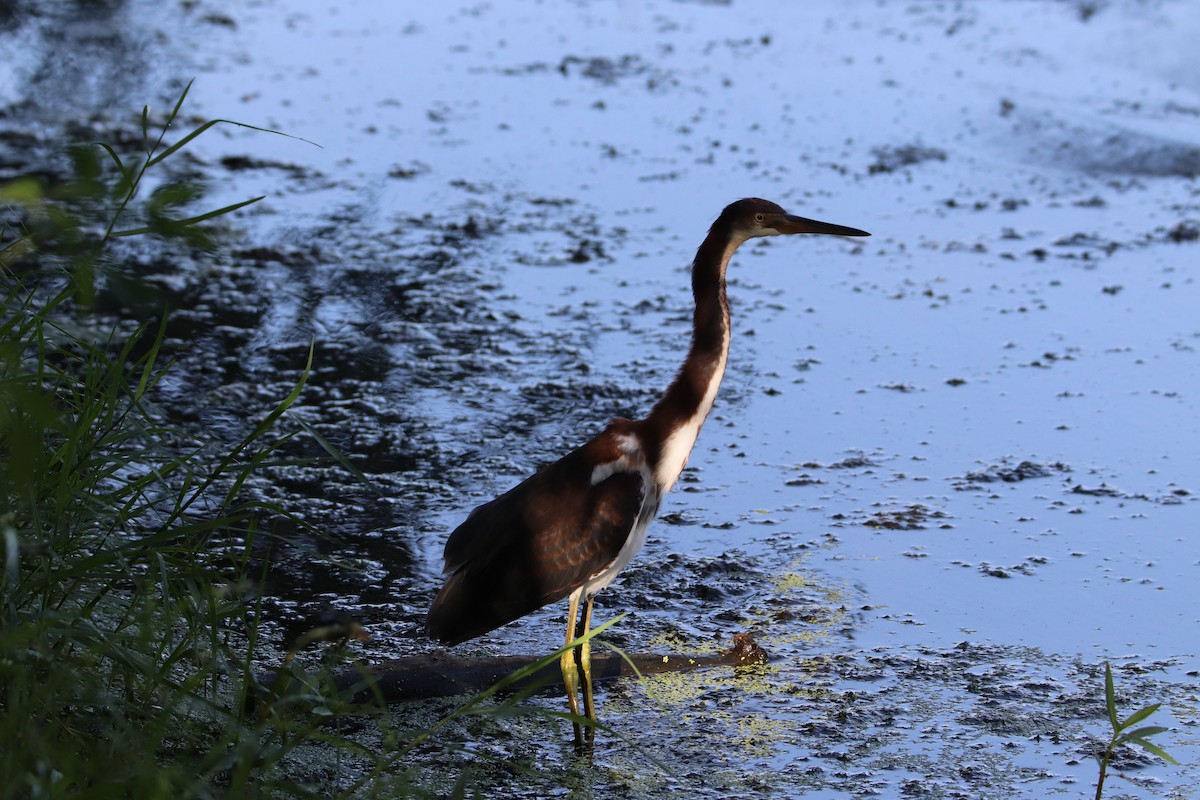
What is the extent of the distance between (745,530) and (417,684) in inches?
59.8

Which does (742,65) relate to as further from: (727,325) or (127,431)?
(127,431)

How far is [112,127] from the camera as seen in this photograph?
10289mm

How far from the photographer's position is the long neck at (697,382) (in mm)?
3914

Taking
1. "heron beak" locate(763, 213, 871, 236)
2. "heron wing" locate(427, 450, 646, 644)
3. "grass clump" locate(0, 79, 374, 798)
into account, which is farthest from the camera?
"heron beak" locate(763, 213, 871, 236)

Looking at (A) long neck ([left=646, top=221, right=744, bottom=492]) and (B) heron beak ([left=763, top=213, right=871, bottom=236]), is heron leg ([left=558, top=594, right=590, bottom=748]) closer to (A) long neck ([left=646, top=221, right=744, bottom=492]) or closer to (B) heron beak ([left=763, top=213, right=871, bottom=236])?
(A) long neck ([left=646, top=221, right=744, bottom=492])

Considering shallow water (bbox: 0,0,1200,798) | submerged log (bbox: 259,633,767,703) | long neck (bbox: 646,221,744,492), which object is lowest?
submerged log (bbox: 259,633,767,703)

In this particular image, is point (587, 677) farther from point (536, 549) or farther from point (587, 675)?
point (536, 549)

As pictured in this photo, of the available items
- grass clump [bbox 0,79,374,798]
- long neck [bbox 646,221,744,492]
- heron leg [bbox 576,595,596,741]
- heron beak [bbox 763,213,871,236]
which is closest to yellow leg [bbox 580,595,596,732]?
heron leg [bbox 576,595,596,741]

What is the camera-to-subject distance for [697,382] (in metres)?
3.92

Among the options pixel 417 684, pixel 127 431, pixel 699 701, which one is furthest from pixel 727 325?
pixel 127 431

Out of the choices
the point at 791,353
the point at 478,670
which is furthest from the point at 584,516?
the point at 791,353

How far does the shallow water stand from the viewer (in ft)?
13.0

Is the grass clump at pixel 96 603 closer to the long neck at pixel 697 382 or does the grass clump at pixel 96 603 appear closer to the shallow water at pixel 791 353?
the shallow water at pixel 791 353

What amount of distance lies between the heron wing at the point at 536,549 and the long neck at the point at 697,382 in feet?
0.39
